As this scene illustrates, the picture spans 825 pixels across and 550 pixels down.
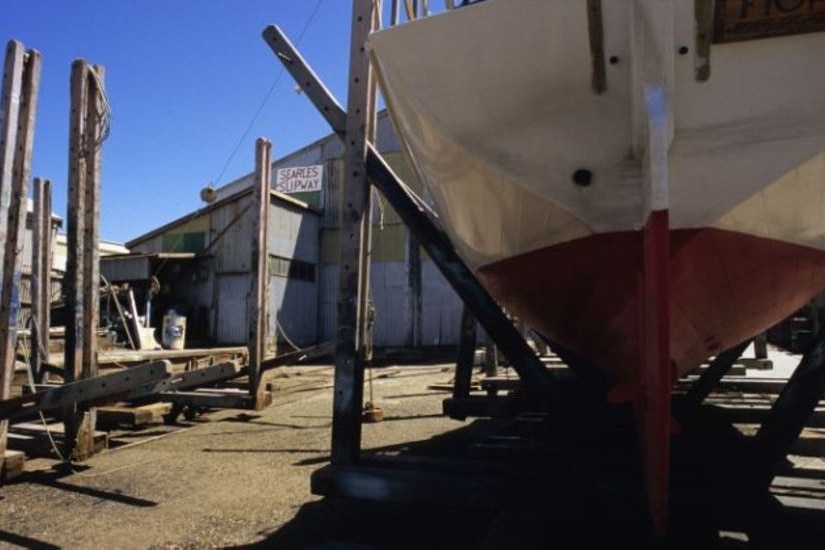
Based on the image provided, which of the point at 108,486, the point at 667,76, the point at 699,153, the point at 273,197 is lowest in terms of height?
the point at 108,486

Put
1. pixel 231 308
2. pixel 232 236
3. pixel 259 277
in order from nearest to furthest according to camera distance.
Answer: pixel 259 277 → pixel 231 308 → pixel 232 236

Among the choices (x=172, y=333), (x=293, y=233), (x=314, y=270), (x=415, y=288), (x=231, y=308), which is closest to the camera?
(x=172, y=333)

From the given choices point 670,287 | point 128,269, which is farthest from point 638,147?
point 128,269

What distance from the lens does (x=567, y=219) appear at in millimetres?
2520

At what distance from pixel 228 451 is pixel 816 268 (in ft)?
15.4

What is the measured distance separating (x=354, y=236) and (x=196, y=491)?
2.21 metres

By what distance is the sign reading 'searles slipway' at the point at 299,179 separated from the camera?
2305cm

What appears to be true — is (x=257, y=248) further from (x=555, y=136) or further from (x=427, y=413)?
(x=555, y=136)

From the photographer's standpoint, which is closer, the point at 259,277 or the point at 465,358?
the point at 465,358

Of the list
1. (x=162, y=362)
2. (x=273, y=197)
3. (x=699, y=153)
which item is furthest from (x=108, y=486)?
(x=273, y=197)

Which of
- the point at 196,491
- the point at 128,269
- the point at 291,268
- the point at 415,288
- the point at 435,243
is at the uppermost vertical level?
the point at 291,268

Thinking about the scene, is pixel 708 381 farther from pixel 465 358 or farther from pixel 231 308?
pixel 231 308

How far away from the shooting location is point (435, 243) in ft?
11.1

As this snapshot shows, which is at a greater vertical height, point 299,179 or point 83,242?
point 299,179
